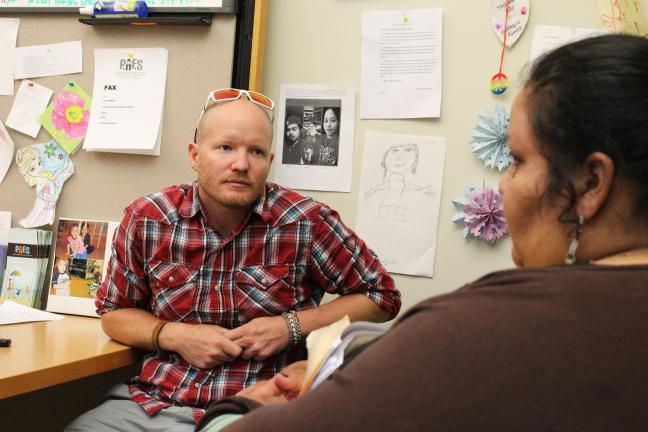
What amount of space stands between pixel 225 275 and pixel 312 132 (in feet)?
1.59

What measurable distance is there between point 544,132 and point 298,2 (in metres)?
1.16

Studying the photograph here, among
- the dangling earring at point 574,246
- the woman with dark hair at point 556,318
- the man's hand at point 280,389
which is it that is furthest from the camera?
the man's hand at point 280,389

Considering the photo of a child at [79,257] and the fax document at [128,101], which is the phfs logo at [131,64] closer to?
the fax document at [128,101]

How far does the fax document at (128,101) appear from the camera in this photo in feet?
5.45

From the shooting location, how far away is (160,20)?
5.38 feet

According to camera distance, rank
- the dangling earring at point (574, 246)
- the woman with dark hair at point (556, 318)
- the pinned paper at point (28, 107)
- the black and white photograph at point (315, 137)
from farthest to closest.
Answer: the pinned paper at point (28, 107)
the black and white photograph at point (315, 137)
the dangling earring at point (574, 246)
the woman with dark hair at point (556, 318)

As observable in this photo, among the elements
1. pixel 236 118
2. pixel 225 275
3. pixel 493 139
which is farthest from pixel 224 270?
pixel 493 139

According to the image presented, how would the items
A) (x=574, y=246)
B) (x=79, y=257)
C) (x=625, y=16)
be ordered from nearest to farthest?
(x=574, y=246), (x=625, y=16), (x=79, y=257)

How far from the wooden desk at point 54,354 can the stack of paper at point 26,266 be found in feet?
A: 0.58

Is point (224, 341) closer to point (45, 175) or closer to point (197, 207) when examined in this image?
point (197, 207)

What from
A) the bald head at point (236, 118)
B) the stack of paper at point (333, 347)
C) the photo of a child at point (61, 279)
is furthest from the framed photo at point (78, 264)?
the stack of paper at point (333, 347)

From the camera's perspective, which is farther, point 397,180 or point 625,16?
point 397,180

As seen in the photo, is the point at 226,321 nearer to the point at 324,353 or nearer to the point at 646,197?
the point at 324,353

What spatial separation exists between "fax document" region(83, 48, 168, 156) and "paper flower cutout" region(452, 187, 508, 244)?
77cm
